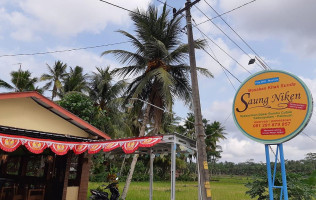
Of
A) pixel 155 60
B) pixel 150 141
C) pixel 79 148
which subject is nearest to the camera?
pixel 150 141

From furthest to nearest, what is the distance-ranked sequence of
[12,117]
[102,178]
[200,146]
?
[102,178]
[12,117]
[200,146]

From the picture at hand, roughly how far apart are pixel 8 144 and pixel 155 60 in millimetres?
10900

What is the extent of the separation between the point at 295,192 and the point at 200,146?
12.0 ft

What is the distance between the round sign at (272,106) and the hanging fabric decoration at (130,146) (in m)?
3.36

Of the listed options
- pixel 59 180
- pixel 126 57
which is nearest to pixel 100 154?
pixel 59 180

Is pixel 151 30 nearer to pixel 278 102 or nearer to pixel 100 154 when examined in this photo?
→ pixel 100 154

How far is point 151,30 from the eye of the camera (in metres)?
17.5

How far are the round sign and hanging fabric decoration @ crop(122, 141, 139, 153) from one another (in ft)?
11.0

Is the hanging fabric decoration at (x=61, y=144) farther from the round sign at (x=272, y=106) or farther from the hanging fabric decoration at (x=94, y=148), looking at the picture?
the round sign at (x=272, y=106)

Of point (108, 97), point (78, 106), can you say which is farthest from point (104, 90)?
point (78, 106)

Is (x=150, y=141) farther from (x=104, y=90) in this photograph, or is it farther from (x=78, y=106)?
(x=104, y=90)

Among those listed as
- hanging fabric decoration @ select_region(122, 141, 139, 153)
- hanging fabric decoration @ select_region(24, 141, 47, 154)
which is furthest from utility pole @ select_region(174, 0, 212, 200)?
hanging fabric decoration @ select_region(24, 141, 47, 154)

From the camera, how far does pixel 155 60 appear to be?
57.0 feet

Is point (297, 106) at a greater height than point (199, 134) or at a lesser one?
greater
